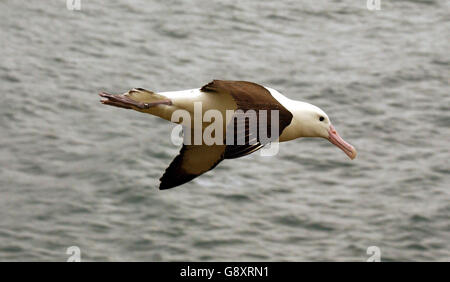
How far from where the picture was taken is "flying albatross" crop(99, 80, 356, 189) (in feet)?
29.8

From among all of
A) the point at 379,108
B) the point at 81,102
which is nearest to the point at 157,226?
the point at 81,102

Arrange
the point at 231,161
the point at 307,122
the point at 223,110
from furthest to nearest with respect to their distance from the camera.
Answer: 1. the point at 231,161
2. the point at 307,122
3. the point at 223,110

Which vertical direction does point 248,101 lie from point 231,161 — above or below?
below

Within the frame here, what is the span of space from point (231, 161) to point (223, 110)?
1047 inches

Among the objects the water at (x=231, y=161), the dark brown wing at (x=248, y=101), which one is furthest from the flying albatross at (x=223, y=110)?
the water at (x=231, y=161)

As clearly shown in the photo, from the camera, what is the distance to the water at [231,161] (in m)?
34.1

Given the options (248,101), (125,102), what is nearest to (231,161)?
(248,101)

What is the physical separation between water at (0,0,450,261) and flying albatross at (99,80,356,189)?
909 inches

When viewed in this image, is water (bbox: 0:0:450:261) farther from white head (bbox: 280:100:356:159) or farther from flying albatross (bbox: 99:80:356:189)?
flying albatross (bbox: 99:80:356:189)

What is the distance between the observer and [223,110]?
9.40 metres

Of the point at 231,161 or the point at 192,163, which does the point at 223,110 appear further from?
the point at 231,161

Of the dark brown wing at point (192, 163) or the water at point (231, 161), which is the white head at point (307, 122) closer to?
the dark brown wing at point (192, 163)

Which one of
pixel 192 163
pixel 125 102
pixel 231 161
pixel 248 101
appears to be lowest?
pixel 192 163

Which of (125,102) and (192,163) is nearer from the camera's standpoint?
(125,102)
